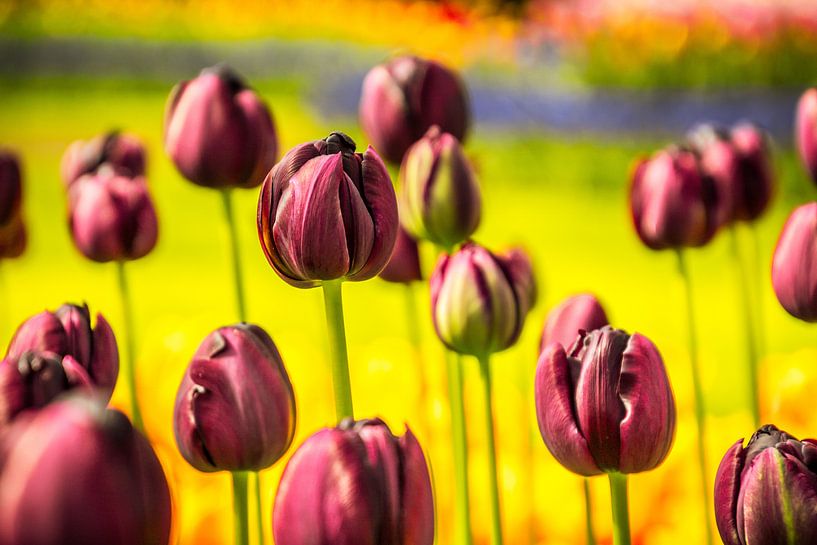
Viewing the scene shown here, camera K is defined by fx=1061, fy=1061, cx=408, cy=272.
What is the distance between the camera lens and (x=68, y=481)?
0.21m

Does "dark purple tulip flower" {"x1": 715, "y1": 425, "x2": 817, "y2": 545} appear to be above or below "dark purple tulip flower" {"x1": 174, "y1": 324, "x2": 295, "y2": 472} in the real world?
below

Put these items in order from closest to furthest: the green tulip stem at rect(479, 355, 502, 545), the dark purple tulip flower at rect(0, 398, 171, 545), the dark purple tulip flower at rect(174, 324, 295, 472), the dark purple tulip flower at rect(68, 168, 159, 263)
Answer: the dark purple tulip flower at rect(0, 398, 171, 545), the dark purple tulip flower at rect(174, 324, 295, 472), the green tulip stem at rect(479, 355, 502, 545), the dark purple tulip flower at rect(68, 168, 159, 263)

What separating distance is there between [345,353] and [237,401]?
45 millimetres

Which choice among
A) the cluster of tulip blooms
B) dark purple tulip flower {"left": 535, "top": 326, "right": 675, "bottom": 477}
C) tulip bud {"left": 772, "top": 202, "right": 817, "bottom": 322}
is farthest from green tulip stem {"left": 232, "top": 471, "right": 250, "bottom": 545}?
tulip bud {"left": 772, "top": 202, "right": 817, "bottom": 322}

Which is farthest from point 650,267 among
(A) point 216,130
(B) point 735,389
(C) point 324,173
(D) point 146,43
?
(C) point 324,173

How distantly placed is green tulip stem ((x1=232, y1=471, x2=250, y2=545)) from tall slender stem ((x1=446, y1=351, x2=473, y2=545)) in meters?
0.14

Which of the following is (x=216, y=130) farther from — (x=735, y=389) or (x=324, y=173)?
(x=735, y=389)

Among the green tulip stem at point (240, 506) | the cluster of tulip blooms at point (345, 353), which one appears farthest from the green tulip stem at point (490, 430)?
the green tulip stem at point (240, 506)

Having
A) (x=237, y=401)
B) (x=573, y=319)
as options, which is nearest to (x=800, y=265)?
(x=573, y=319)

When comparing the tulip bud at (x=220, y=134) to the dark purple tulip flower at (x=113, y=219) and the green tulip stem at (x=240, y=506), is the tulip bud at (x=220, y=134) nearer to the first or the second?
the dark purple tulip flower at (x=113, y=219)

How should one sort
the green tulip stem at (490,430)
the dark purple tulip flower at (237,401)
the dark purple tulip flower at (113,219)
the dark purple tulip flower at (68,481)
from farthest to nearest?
the dark purple tulip flower at (113,219)
the green tulip stem at (490,430)
the dark purple tulip flower at (237,401)
the dark purple tulip flower at (68,481)

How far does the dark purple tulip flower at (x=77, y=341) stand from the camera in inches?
13.6

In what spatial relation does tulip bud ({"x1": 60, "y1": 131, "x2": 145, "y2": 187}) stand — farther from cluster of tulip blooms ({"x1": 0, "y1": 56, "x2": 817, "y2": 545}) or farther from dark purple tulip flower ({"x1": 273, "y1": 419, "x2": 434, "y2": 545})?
dark purple tulip flower ({"x1": 273, "y1": 419, "x2": 434, "y2": 545})

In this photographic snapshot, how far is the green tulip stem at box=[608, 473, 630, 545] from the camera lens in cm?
36
